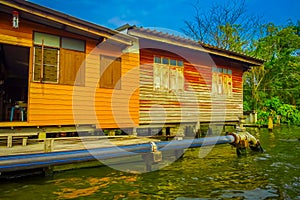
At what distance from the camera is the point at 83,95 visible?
9477 millimetres

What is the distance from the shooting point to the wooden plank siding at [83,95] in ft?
27.4

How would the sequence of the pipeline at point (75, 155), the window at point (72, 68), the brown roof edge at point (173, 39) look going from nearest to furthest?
the pipeline at point (75, 155) < the window at point (72, 68) < the brown roof edge at point (173, 39)

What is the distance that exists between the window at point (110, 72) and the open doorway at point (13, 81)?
9.88ft

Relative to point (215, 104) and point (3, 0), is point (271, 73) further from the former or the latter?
point (3, 0)

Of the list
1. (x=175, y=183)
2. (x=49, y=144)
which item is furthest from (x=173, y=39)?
(x=49, y=144)

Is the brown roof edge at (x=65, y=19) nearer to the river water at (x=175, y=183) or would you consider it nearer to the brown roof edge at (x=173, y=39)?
the brown roof edge at (x=173, y=39)

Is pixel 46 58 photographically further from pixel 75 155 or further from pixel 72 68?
pixel 75 155

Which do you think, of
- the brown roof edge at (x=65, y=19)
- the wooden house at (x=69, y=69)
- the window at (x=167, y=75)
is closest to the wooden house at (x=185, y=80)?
the window at (x=167, y=75)

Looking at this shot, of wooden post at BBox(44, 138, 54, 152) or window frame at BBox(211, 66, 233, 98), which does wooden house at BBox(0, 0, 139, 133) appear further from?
window frame at BBox(211, 66, 233, 98)

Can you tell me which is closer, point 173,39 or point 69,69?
point 69,69

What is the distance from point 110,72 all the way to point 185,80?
15.5 ft

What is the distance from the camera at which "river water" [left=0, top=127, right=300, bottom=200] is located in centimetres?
528

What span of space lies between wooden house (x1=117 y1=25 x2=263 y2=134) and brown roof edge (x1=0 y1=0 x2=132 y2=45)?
109 cm

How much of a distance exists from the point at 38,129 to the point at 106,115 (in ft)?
8.40
